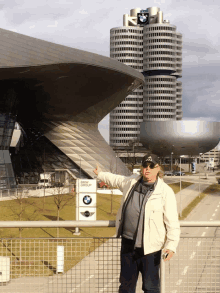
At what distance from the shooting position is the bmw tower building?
16800 cm

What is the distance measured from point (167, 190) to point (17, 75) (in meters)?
37.5

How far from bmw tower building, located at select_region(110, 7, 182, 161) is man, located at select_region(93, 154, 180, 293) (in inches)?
6236

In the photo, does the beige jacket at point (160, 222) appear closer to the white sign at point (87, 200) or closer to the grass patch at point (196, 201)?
the white sign at point (87, 200)

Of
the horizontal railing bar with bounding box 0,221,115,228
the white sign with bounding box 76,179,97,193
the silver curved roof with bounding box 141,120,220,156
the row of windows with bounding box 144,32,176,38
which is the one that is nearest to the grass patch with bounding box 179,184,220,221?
the white sign with bounding box 76,179,97,193

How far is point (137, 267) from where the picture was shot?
5188 millimetres

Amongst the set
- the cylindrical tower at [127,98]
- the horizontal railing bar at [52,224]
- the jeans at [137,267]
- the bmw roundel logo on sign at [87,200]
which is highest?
the cylindrical tower at [127,98]

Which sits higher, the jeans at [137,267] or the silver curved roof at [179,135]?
the silver curved roof at [179,135]

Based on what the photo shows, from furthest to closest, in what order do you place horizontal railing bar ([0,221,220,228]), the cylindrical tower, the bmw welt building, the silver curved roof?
1. the cylindrical tower
2. the silver curved roof
3. the bmw welt building
4. horizontal railing bar ([0,221,220,228])

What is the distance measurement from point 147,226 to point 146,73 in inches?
6680

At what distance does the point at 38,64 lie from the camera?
1518 inches

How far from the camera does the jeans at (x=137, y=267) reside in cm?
508

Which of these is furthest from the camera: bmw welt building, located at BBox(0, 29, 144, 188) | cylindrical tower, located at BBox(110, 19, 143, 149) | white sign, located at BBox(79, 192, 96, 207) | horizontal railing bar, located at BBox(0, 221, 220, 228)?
cylindrical tower, located at BBox(110, 19, 143, 149)

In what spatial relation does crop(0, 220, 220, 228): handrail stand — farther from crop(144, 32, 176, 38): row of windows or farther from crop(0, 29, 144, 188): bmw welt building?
crop(144, 32, 176, 38): row of windows

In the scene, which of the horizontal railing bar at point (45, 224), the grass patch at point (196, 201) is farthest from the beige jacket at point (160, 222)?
the grass patch at point (196, 201)
